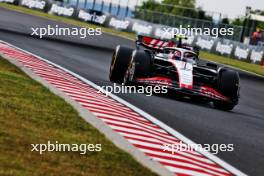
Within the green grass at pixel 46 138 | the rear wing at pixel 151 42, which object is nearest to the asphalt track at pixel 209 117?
the rear wing at pixel 151 42

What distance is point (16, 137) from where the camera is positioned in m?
7.46

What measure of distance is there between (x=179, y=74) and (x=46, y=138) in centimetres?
679

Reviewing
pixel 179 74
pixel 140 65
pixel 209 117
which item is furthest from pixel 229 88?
pixel 140 65

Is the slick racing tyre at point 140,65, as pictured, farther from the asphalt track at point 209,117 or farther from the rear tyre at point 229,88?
the rear tyre at point 229,88

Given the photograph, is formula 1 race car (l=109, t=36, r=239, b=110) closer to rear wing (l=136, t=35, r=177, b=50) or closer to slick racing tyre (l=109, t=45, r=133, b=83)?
slick racing tyre (l=109, t=45, r=133, b=83)

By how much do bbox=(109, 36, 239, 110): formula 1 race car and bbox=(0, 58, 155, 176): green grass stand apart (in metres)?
3.65

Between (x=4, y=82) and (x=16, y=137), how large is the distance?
382 cm

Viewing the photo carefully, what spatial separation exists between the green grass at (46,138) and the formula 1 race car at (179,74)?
12.0ft

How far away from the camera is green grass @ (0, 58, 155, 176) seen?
262 inches

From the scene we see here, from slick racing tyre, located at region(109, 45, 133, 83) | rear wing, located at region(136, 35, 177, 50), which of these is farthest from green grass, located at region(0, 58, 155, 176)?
rear wing, located at region(136, 35, 177, 50)

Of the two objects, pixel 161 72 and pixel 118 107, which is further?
pixel 161 72

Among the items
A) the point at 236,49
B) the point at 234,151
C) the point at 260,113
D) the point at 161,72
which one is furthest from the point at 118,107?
the point at 236,49

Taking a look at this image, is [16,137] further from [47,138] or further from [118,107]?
[118,107]

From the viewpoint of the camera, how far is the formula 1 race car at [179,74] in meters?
14.0
